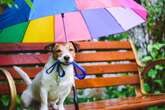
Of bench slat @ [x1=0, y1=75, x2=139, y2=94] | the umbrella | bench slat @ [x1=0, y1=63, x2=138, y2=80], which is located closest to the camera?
the umbrella

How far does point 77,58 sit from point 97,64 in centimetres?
32

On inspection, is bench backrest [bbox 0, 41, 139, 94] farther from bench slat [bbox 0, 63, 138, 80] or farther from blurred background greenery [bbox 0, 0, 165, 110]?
blurred background greenery [bbox 0, 0, 165, 110]

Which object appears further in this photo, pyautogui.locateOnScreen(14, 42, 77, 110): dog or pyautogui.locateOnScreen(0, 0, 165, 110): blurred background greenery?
pyautogui.locateOnScreen(0, 0, 165, 110): blurred background greenery

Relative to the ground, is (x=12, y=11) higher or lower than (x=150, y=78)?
higher

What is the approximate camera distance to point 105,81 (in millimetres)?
4938

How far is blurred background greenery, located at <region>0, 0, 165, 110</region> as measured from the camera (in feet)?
18.7

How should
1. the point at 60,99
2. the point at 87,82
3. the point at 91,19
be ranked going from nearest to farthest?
the point at 60,99 < the point at 91,19 < the point at 87,82

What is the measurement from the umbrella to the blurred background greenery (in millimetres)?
1344

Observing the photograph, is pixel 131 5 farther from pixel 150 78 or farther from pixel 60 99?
pixel 150 78

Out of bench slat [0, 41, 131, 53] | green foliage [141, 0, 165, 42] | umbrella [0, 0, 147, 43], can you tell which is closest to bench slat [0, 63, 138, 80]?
bench slat [0, 41, 131, 53]

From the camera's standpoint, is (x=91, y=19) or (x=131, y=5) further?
(x=91, y=19)

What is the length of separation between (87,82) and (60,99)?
1.14 metres

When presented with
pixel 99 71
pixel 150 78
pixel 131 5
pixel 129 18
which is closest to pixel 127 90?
pixel 150 78

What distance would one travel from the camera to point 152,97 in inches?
180
